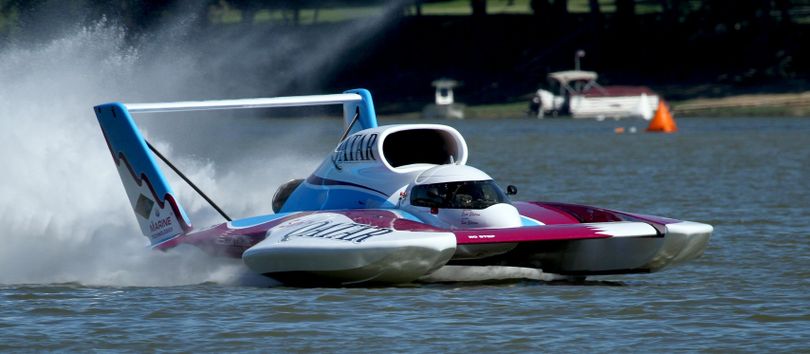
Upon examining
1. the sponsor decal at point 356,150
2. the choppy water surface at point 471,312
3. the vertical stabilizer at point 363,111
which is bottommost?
the choppy water surface at point 471,312

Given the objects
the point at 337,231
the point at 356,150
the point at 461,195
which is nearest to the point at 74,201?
the point at 356,150

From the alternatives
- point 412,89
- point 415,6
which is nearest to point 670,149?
point 412,89

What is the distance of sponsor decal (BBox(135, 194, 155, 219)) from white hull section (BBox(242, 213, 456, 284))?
214 centimetres

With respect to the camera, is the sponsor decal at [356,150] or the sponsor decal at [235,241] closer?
the sponsor decal at [235,241]

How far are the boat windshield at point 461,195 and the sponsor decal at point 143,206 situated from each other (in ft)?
8.80

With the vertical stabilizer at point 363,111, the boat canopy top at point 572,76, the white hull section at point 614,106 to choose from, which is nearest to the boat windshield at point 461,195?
the vertical stabilizer at point 363,111

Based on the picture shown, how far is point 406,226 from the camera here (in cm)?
1145

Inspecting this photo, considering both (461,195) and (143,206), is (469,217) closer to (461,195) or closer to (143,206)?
(461,195)

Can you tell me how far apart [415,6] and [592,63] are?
523 inches

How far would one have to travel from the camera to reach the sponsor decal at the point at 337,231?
11.2m

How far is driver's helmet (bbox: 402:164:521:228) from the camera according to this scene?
1171 cm

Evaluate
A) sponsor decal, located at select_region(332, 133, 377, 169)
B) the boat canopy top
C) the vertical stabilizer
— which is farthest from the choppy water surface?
the boat canopy top

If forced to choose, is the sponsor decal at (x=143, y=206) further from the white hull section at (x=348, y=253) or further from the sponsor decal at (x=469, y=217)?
the sponsor decal at (x=469, y=217)

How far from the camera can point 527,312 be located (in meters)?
10.4
